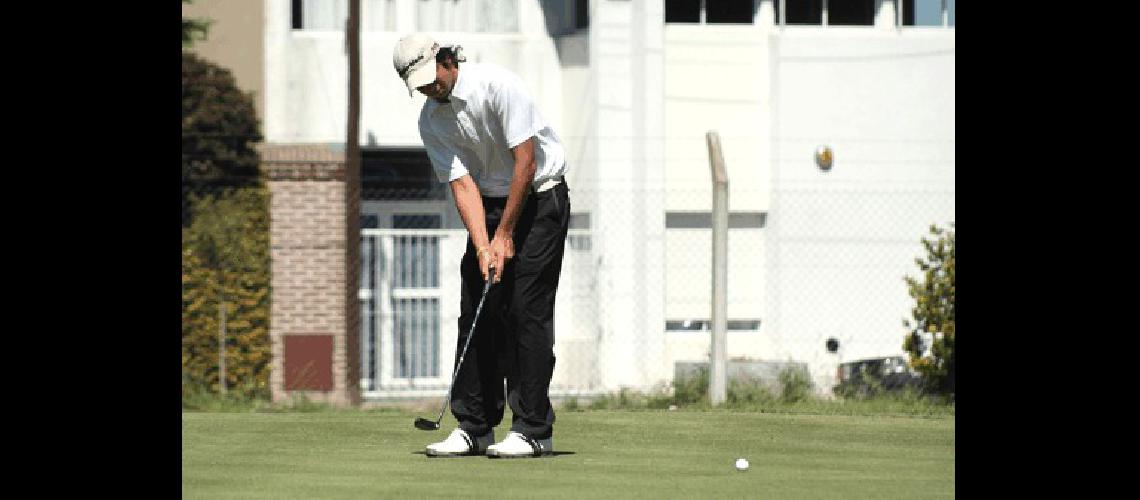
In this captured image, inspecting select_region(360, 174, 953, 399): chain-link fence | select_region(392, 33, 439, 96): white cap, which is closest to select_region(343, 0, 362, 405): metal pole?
select_region(360, 174, 953, 399): chain-link fence

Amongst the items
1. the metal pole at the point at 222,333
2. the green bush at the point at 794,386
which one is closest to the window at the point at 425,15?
the metal pole at the point at 222,333

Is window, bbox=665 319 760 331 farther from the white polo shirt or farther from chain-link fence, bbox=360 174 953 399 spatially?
the white polo shirt

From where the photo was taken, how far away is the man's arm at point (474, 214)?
343 inches

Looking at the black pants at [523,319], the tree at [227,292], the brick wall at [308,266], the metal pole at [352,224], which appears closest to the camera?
the black pants at [523,319]

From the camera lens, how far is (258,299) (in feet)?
61.3

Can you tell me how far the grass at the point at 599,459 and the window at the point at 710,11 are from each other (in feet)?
39.8

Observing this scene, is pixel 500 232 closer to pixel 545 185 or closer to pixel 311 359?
pixel 545 185

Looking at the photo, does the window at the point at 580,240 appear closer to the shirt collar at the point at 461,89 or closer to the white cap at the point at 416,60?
the shirt collar at the point at 461,89

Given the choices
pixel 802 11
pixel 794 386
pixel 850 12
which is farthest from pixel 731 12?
pixel 794 386

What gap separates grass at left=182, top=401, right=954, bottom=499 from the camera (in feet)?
25.0

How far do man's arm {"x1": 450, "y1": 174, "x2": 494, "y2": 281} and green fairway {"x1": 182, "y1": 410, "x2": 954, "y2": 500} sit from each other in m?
0.82

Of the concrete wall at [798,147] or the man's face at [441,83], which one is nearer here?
the man's face at [441,83]

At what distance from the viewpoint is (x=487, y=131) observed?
8773 mm
